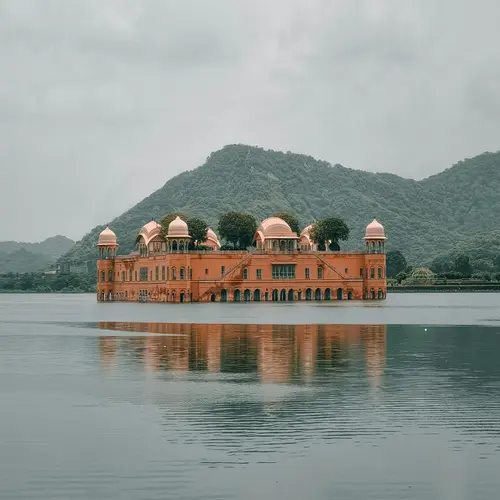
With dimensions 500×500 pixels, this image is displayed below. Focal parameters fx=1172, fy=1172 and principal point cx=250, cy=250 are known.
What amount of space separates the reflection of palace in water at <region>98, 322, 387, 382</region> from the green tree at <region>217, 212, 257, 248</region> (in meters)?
78.4

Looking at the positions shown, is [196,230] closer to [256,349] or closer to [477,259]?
[477,259]

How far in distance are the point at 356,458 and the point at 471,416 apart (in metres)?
4.73

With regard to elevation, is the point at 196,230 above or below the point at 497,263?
above

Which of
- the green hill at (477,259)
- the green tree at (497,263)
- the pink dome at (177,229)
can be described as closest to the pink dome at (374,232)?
the pink dome at (177,229)

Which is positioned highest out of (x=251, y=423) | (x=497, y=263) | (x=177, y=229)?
(x=177, y=229)

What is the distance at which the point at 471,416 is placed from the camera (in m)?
21.8

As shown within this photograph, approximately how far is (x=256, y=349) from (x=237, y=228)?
97.0 metres

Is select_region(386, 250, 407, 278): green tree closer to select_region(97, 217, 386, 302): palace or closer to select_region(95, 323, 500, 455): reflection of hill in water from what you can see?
select_region(97, 217, 386, 302): palace

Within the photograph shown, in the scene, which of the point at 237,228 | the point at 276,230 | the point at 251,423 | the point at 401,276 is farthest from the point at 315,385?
the point at 401,276

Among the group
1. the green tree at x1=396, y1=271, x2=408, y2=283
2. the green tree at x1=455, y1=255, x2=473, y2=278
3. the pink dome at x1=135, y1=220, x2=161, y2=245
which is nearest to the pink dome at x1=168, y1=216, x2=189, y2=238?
the pink dome at x1=135, y1=220, x2=161, y2=245

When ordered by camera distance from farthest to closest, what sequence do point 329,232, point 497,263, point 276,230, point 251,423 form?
point 497,263, point 329,232, point 276,230, point 251,423

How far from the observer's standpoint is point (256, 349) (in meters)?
39.7

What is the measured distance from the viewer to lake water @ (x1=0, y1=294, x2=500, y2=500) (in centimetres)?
1612

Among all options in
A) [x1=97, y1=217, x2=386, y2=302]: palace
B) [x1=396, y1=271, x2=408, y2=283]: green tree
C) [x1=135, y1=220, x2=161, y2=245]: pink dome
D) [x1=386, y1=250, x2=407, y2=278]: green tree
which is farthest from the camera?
[x1=386, y1=250, x2=407, y2=278]: green tree
